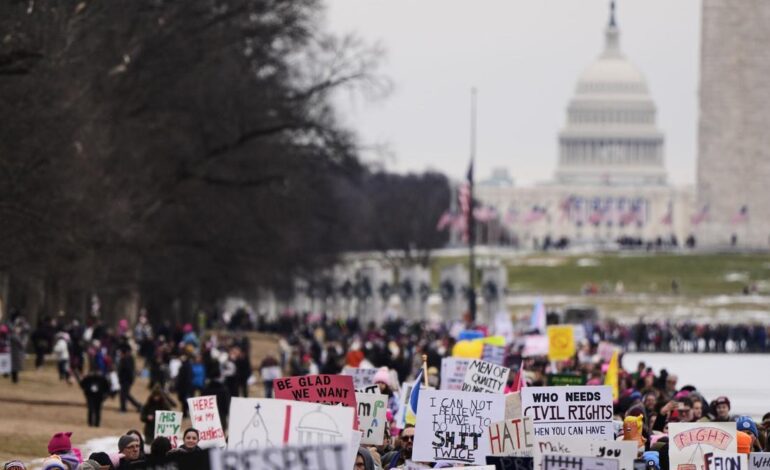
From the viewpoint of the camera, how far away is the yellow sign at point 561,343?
3519 centimetres

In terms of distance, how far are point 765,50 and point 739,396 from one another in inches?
3039

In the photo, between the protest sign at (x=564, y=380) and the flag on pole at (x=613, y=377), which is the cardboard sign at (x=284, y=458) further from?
the flag on pole at (x=613, y=377)

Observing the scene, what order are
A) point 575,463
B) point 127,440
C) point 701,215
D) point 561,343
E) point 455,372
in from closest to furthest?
point 575,463
point 127,440
point 455,372
point 561,343
point 701,215

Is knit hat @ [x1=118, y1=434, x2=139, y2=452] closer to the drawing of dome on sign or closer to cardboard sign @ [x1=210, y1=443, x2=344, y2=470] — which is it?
the drawing of dome on sign

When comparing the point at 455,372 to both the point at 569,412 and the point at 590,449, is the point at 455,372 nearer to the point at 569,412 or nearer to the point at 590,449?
the point at 569,412

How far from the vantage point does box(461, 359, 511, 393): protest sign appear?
67.5ft

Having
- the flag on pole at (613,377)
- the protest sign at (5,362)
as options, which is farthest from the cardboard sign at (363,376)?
the protest sign at (5,362)

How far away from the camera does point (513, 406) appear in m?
18.7

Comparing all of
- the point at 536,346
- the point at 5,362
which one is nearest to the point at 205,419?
the point at 5,362

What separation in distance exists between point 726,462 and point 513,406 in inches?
129

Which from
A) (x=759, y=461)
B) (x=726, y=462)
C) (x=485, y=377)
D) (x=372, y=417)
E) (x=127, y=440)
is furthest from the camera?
(x=485, y=377)

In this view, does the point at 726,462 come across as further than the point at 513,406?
No

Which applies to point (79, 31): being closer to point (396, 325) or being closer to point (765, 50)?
point (396, 325)

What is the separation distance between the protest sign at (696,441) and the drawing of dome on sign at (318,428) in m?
4.06
